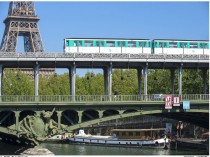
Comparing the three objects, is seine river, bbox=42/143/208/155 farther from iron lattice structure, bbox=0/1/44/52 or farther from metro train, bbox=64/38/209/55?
iron lattice structure, bbox=0/1/44/52

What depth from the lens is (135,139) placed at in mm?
103438

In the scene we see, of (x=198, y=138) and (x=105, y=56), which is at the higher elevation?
(x=105, y=56)

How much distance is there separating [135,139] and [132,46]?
104 ft

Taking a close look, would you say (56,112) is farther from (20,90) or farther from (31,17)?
(31,17)

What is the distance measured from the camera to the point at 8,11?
165 metres

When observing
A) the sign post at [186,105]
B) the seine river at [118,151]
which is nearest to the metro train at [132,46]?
the sign post at [186,105]

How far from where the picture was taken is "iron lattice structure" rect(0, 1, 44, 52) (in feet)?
518

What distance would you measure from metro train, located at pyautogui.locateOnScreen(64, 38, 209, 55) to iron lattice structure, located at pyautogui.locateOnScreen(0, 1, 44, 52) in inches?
3317

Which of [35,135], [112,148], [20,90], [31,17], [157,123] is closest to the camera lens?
[35,135]

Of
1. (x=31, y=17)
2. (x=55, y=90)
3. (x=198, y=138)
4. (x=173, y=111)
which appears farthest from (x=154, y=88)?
(x=31, y=17)

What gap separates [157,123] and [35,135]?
58300 mm

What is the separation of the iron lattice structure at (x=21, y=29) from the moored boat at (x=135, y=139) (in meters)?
53.5

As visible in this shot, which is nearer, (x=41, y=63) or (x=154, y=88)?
(x=41, y=63)

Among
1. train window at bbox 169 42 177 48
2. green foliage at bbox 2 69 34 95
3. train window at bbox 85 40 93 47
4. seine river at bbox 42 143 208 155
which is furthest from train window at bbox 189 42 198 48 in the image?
green foliage at bbox 2 69 34 95
